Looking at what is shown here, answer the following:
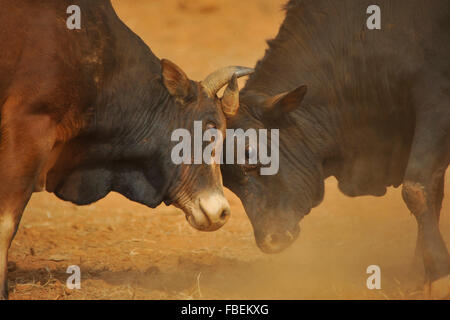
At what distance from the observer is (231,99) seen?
20.0 ft

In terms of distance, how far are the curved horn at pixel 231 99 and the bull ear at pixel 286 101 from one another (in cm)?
35

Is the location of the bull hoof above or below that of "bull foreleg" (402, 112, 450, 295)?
below

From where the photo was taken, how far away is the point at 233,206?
9859 mm

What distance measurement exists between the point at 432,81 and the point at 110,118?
8.15 ft

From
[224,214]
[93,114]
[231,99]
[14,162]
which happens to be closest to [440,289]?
[224,214]

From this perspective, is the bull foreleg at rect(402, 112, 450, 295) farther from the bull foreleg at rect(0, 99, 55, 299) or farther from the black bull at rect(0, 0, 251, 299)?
the bull foreleg at rect(0, 99, 55, 299)

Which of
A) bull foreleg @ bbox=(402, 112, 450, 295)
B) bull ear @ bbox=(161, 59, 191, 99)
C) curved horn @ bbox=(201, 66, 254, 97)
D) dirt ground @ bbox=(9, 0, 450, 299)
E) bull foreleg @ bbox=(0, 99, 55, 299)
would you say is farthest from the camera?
dirt ground @ bbox=(9, 0, 450, 299)

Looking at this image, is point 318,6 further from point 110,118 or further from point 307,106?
point 110,118

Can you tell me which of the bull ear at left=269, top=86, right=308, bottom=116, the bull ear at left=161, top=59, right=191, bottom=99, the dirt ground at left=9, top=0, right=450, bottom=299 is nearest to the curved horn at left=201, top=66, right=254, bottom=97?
the bull ear at left=161, top=59, right=191, bottom=99

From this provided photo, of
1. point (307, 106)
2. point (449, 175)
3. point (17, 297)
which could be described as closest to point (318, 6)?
point (307, 106)

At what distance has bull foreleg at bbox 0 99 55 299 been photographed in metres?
5.32

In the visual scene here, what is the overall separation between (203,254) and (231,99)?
2.13 metres

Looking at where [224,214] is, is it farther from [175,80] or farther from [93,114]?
[93,114]

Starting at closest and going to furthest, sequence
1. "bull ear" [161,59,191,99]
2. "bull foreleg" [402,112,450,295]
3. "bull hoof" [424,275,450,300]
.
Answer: "bull hoof" [424,275,450,300], "bull ear" [161,59,191,99], "bull foreleg" [402,112,450,295]
